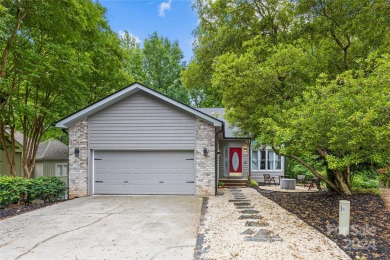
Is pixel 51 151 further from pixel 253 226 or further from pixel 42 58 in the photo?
pixel 253 226

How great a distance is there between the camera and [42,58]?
971cm

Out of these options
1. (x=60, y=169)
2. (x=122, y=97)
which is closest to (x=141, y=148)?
(x=122, y=97)

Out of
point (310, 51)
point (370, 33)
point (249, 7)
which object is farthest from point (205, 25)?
point (370, 33)

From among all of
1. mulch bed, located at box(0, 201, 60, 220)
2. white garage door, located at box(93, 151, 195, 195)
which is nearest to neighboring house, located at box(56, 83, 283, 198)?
white garage door, located at box(93, 151, 195, 195)

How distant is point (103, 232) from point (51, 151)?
40.7 ft

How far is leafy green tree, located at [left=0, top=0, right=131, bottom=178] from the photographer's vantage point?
30.3 ft

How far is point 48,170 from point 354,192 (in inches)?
613

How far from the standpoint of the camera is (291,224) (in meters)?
6.33

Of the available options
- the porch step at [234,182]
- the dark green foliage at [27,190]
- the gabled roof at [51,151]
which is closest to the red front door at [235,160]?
the porch step at [234,182]

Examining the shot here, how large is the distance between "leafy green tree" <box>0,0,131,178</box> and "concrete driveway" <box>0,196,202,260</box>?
4.58m

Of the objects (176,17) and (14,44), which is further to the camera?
(176,17)

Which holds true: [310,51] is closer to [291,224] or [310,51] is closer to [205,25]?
[205,25]

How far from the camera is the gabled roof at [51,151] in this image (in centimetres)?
1514

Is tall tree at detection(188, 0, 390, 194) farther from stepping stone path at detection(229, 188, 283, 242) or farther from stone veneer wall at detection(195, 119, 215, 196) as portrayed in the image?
stepping stone path at detection(229, 188, 283, 242)
